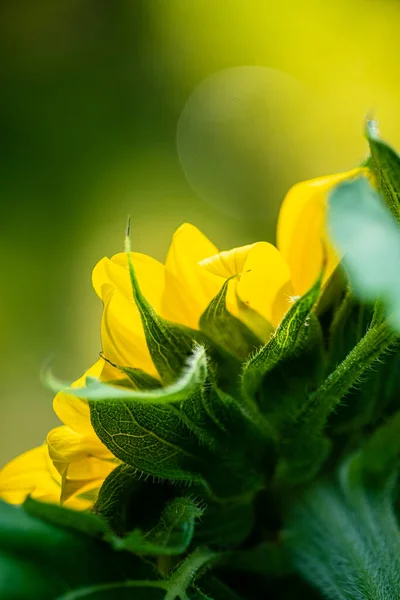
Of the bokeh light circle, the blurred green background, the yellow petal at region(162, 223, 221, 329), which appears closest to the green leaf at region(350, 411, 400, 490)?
the yellow petal at region(162, 223, 221, 329)

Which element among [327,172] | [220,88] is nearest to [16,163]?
[220,88]

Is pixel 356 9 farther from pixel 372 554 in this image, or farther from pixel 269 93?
pixel 372 554

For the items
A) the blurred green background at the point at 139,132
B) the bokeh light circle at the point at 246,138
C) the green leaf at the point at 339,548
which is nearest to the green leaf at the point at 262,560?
the green leaf at the point at 339,548

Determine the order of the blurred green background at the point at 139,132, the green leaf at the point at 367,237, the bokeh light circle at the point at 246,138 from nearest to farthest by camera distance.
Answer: the green leaf at the point at 367,237
the blurred green background at the point at 139,132
the bokeh light circle at the point at 246,138

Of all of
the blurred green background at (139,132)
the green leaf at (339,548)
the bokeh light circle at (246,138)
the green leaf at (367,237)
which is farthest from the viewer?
the bokeh light circle at (246,138)

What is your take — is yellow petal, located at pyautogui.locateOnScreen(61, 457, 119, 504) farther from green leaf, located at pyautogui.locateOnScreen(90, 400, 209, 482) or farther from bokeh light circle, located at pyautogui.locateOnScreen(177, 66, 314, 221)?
bokeh light circle, located at pyautogui.locateOnScreen(177, 66, 314, 221)

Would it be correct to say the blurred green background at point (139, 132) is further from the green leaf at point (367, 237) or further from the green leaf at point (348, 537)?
the green leaf at point (367, 237)
